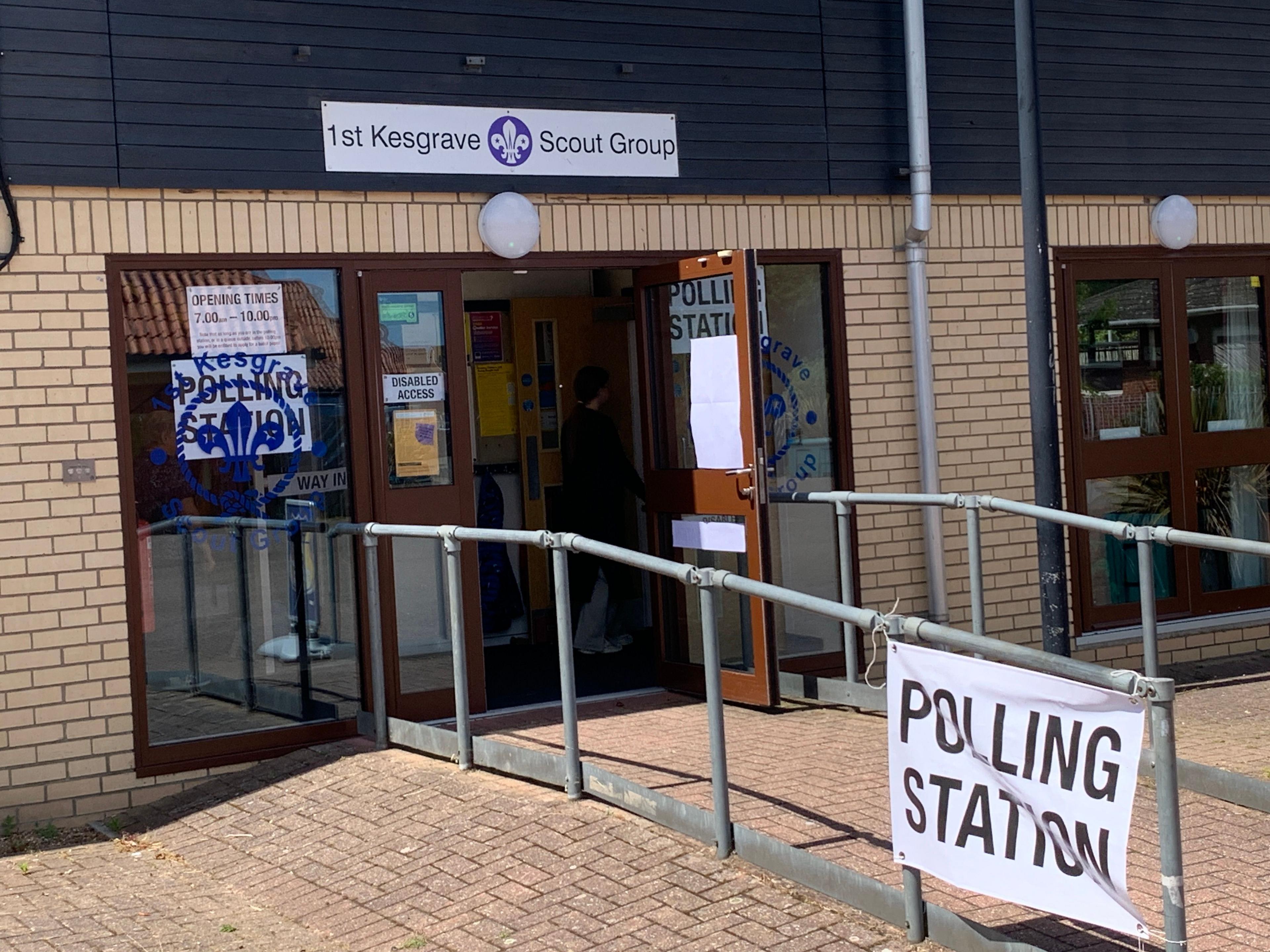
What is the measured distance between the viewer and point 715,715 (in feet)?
16.5

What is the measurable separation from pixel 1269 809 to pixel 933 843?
2.05 m

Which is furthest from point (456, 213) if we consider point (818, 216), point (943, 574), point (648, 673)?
point (943, 574)

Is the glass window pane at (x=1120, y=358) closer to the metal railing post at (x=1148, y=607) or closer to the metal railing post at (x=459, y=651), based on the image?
the metal railing post at (x=1148, y=607)

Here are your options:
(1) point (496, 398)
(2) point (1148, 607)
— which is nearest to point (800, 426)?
(1) point (496, 398)

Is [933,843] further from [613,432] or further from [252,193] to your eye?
[613,432]

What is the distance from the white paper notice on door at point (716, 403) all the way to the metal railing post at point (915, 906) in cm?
314

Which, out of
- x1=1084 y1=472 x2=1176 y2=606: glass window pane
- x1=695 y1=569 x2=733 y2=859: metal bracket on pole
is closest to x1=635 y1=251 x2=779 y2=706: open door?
x1=695 y1=569 x2=733 y2=859: metal bracket on pole

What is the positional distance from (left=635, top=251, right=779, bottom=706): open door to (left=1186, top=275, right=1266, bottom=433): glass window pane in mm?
3902

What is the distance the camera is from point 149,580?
22.5 feet

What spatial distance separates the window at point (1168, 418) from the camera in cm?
937

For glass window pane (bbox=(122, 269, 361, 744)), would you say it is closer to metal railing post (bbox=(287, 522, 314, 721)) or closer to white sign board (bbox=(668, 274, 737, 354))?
metal railing post (bbox=(287, 522, 314, 721))

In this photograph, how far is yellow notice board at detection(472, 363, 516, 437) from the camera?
10305 mm

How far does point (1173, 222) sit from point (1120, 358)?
3.02ft

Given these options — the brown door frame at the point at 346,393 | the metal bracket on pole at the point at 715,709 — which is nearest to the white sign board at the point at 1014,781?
the metal bracket on pole at the point at 715,709
